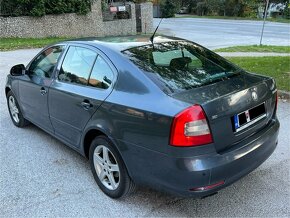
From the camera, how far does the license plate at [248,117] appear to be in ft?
9.80

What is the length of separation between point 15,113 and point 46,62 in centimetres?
145

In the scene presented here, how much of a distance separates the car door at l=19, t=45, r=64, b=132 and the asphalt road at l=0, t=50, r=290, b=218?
49 centimetres

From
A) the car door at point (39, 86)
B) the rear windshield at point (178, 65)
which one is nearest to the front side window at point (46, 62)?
the car door at point (39, 86)

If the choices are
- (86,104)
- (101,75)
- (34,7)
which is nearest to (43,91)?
(86,104)

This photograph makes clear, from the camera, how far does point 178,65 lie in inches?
137

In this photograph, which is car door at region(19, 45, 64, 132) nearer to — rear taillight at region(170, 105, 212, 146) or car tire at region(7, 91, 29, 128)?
car tire at region(7, 91, 29, 128)

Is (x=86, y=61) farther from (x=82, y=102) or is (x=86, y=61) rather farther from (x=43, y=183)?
(x=43, y=183)

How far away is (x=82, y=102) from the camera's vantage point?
357 centimetres

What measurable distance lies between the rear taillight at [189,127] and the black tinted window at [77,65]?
4.36 feet

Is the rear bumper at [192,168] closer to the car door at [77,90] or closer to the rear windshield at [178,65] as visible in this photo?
the rear windshield at [178,65]

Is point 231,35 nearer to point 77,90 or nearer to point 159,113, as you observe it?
point 77,90

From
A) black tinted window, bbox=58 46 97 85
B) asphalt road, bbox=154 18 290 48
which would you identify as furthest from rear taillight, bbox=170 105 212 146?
asphalt road, bbox=154 18 290 48

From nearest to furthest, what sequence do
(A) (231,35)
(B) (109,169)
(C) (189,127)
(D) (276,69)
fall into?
(C) (189,127)
(B) (109,169)
(D) (276,69)
(A) (231,35)

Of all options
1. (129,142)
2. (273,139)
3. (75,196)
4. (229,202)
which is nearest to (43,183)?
(75,196)
